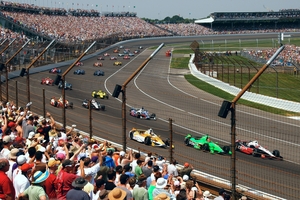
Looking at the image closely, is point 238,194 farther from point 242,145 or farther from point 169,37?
point 169,37

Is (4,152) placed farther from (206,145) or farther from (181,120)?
(181,120)

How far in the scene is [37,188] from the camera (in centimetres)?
630

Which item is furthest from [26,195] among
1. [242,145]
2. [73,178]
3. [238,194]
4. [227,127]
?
[227,127]

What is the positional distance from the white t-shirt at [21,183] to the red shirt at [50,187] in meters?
0.25

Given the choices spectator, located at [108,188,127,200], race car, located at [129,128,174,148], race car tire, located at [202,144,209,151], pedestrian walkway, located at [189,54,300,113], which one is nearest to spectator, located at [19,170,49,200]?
spectator, located at [108,188,127,200]

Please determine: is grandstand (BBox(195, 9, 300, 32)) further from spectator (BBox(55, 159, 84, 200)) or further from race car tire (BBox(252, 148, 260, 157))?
spectator (BBox(55, 159, 84, 200))

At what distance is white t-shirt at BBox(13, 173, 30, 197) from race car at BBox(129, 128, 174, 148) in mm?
10457

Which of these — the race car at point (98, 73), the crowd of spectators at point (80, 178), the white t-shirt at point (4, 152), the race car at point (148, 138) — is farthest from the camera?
the race car at point (98, 73)

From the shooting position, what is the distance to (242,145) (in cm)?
1728

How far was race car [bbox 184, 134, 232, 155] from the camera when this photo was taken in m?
16.2

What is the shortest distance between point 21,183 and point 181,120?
1456 centimetres

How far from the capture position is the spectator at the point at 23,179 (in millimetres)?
6875

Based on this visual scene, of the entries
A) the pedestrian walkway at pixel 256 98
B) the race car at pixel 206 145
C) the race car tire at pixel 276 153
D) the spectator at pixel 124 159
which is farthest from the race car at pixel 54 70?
the spectator at pixel 124 159

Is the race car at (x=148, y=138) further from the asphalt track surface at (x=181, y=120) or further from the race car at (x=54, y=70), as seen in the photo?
the race car at (x=54, y=70)
